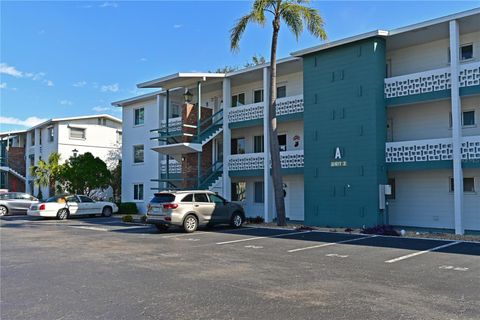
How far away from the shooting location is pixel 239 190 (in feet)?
83.0

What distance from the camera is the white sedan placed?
23.9m

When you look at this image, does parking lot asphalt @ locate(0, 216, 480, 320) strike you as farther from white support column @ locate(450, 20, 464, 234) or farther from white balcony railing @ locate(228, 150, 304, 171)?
white balcony railing @ locate(228, 150, 304, 171)

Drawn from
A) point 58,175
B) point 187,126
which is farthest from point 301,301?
point 58,175

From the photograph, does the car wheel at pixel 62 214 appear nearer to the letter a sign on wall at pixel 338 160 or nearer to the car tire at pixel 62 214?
the car tire at pixel 62 214

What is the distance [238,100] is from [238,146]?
2706mm

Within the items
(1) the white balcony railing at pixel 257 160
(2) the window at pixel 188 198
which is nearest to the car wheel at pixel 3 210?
(1) the white balcony railing at pixel 257 160

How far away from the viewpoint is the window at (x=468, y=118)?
17469 millimetres

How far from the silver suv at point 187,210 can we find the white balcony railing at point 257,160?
4.47 meters

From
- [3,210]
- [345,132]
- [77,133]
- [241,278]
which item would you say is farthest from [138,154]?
[241,278]

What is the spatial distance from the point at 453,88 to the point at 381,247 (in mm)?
7395

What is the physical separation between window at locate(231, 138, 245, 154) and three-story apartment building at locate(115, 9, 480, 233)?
2197 mm

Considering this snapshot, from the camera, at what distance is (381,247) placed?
12.6 m

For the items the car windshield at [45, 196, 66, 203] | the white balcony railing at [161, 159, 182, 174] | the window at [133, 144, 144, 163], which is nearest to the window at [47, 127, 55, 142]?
the window at [133, 144, 144, 163]

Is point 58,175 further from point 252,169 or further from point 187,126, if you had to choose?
point 252,169
